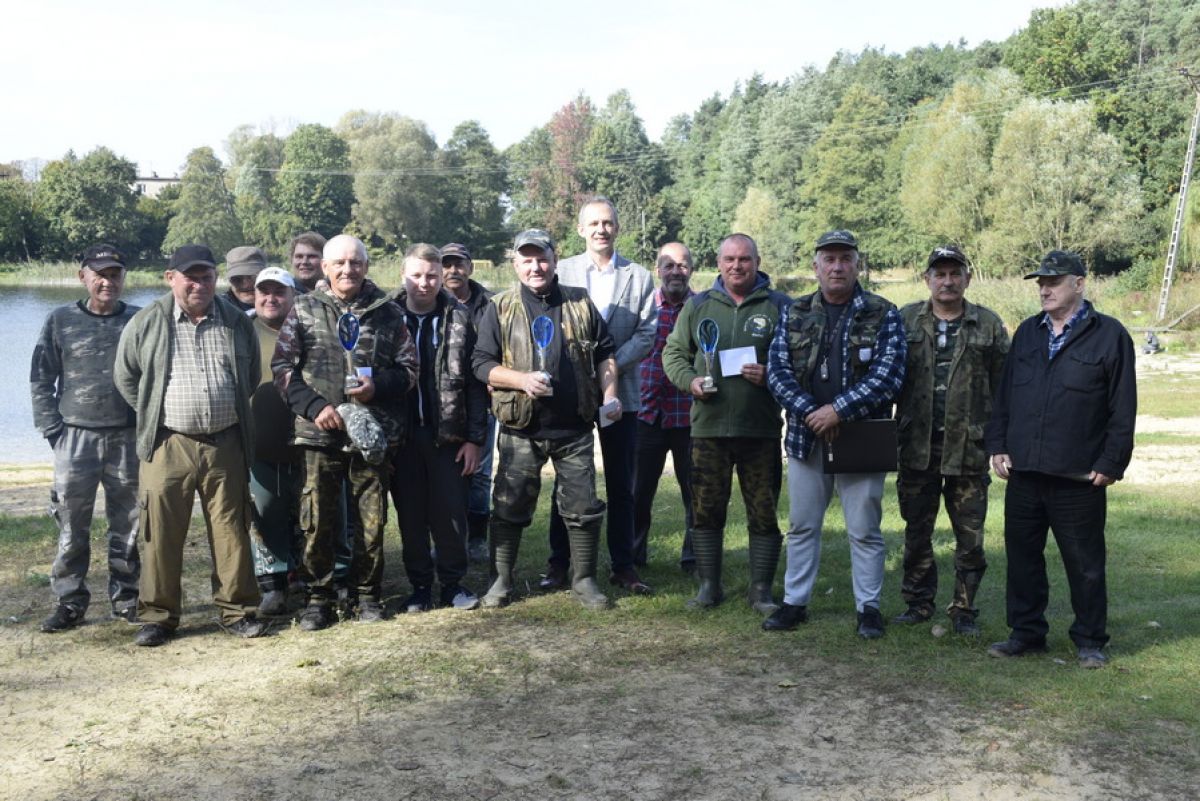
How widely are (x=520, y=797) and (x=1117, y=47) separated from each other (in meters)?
69.6

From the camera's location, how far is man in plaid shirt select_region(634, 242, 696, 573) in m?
7.33

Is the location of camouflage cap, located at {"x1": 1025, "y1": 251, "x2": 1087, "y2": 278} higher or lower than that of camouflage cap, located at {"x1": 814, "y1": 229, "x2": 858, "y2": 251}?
lower

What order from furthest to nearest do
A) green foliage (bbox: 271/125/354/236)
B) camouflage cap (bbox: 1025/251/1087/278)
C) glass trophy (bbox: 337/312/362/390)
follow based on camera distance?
1. green foliage (bbox: 271/125/354/236)
2. glass trophy (bbox: 337/312/362/390)
3. camouflage cap (bbox: 1025/251/1087/278)

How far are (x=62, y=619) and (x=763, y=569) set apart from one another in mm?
4094

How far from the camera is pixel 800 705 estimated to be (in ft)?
16.6

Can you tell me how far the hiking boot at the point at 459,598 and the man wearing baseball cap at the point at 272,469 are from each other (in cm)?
98

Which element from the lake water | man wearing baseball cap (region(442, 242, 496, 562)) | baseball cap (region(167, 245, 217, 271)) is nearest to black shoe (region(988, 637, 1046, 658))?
man wearing baseball cap (region(442, 242, 496, 562))

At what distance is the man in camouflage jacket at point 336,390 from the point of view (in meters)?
6.29

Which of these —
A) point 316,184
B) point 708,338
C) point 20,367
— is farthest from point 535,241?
point 316,184

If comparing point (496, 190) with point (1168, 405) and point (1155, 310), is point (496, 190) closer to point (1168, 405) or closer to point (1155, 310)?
point (1155, 310)

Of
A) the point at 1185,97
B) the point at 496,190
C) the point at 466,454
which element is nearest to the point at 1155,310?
the point at 1185,97

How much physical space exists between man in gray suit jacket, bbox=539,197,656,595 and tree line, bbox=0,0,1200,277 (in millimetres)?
32309

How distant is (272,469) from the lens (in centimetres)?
694

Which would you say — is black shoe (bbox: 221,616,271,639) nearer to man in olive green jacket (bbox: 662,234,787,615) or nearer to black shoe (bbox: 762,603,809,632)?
man in olive green jacket (bbox: 662,234,787,615)
